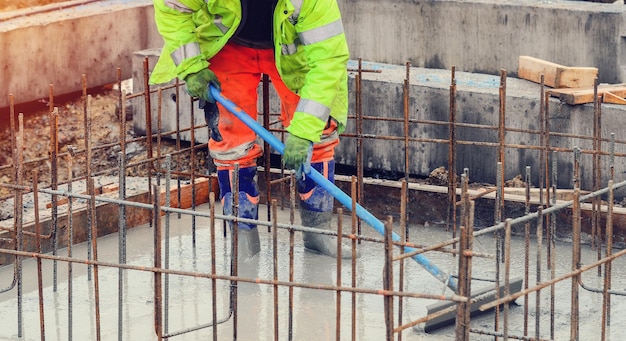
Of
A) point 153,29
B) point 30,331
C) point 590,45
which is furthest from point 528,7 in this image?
point 30,331

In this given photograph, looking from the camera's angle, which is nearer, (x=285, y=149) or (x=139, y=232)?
(x=285, y=149)

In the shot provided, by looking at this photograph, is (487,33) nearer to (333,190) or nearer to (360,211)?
(333,190)

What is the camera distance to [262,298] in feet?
26.5

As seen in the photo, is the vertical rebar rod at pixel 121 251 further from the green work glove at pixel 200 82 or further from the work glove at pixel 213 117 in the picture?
the work glove at pixel 213 117

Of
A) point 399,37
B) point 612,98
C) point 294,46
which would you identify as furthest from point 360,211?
point 399,37

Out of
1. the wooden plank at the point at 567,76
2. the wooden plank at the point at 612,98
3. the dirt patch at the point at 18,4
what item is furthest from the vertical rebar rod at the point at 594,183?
the dirt patch at the point at 18,4

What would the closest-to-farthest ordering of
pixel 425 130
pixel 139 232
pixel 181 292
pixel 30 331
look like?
pixel 30 331
pixel 181 292
pixel 139 232
pixel 425 130

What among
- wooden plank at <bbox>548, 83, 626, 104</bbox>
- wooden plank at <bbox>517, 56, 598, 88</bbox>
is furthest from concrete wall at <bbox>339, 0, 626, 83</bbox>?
wooden plank at <bbox>548, 83, 626, 104</bbox>

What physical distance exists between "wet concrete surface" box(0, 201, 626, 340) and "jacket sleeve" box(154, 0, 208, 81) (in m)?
A: 1.12

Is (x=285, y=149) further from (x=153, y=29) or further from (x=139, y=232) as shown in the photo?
(x=153, y=29)

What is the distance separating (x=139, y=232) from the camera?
9.34 m

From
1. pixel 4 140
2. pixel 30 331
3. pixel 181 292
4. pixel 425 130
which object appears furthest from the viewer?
pixel 4 140

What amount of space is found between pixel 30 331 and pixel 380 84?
3966mm

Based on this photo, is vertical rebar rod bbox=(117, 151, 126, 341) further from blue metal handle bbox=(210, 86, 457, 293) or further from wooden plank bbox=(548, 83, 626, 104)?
wooden plank bbox=(548, 83, 626, 104)
